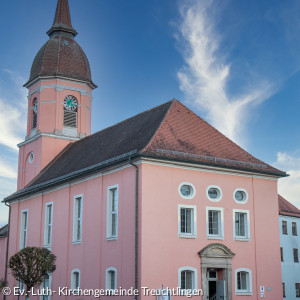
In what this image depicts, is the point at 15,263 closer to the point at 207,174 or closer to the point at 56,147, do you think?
the point at 207,174

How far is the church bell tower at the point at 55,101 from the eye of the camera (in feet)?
136

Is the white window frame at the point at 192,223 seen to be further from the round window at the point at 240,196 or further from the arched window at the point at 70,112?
the arched window at the point at 70,112

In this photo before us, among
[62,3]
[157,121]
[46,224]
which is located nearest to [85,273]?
[46,224]

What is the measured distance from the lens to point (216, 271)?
2831cm

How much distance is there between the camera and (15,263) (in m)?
28.4

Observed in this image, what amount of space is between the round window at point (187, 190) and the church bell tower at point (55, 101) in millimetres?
16030

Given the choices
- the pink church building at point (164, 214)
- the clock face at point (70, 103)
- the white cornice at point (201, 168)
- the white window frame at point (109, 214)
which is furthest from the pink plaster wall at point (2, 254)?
the white cornice at point (201, 168)

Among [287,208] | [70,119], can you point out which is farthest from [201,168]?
[287,208]

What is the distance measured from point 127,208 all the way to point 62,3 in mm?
24963

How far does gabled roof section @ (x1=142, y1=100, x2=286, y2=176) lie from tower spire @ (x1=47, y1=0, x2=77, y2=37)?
17.0 metres

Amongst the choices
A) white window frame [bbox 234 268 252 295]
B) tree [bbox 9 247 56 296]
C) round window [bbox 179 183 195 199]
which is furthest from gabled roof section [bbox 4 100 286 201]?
tree [bbox 9 247 56 296]

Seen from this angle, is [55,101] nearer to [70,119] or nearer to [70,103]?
[70,103]

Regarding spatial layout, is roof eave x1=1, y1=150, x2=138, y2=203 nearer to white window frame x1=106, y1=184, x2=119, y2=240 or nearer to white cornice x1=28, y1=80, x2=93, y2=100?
white window frame x1=106, y1=184, x2=119, y2=240

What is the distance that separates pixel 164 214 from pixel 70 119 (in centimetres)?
1803
